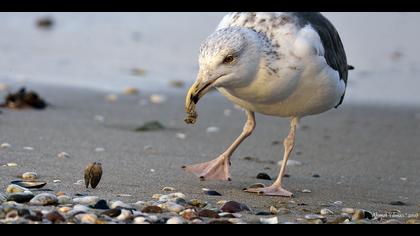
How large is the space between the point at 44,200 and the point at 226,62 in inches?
54.7

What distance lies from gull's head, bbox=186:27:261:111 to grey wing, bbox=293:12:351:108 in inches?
23.5

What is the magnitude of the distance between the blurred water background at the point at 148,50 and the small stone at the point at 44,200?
16.1 ft

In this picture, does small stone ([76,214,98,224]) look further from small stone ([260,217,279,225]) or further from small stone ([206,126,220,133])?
small stone ([206,126,220,133])

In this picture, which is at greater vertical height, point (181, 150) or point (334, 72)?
point (334, 72)

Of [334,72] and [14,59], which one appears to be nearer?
[334,72]

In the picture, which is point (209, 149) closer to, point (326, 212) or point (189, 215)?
point (326, 212)

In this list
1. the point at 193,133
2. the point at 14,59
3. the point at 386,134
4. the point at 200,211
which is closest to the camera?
the point at 200,211

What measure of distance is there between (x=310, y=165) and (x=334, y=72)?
0.98 meters

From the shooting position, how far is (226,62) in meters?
4.96

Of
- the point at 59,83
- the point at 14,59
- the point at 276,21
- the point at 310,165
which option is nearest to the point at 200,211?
the point at 276,21

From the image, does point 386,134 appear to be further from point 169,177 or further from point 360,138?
point 169,177

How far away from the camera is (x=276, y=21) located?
5.40 m

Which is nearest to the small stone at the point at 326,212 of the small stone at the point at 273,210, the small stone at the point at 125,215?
the small stone at the point at 273,210

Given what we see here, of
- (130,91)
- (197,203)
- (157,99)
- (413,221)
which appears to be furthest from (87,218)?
(130,91)
